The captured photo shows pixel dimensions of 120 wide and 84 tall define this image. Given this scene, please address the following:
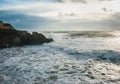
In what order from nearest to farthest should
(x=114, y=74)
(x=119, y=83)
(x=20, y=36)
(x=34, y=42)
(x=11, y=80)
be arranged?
(x=119, y=83) < (x=11, y=80) < (x=114, y=74) < (x=20, y=36) < (x=34, y=42)

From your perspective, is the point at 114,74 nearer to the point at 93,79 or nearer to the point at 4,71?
the point at 93,79

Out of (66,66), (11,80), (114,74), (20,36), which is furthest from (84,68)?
(20,36)

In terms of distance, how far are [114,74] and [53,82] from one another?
5.91 m

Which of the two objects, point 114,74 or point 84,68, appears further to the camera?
point 84,68

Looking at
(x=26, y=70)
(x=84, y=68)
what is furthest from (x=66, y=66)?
(x=26, y=70)

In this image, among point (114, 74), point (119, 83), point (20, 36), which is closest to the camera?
point (119, 83)

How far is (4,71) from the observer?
18.7m

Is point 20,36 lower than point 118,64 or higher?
higher

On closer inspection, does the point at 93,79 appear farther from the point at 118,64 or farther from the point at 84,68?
the point at 118,64

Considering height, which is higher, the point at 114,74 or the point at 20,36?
the point at 20,36

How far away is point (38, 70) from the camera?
63.7 ft

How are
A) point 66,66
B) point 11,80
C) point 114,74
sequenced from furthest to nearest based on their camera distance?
point 66,66, point 114,74, point 11,80

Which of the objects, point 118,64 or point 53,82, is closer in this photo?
point 53,82

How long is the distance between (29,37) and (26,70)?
24.9m
